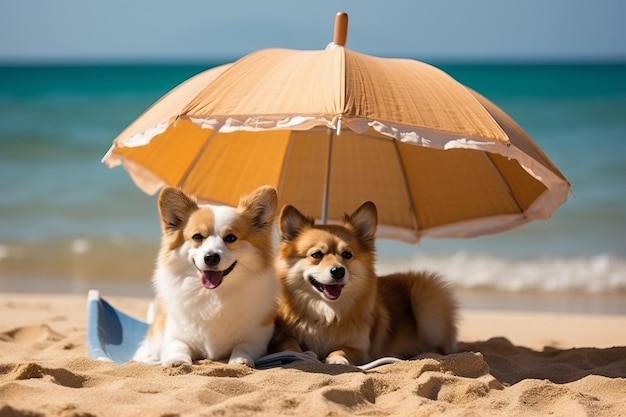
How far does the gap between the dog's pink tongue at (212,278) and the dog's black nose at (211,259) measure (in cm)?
11

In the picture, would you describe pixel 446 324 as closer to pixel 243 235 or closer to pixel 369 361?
pixel 369 361

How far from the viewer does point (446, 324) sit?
548 cm

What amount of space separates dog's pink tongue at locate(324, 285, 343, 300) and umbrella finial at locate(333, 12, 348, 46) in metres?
1.56

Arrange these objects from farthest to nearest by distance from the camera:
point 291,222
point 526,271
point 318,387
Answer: point 526,271, point 291,222, point 318,387

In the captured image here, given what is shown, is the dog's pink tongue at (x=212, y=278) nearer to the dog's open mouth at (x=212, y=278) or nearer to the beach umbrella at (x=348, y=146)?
the dog's open mouth at (x=212, y=278)

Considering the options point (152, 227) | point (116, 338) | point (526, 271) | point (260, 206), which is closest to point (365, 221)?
point (260, 206)

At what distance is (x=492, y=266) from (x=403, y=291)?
16.4 ft

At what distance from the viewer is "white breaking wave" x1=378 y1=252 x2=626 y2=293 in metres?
9.67

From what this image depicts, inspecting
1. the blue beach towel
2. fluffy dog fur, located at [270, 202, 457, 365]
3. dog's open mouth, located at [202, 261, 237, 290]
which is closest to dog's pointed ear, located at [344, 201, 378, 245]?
fluffy dog fur, located at [270, 202, 457, 365]

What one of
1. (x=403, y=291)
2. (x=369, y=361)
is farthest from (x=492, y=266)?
(x=369, y=361)

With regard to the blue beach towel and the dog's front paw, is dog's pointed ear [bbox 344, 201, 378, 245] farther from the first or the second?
the dog's front paw

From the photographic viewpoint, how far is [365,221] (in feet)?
16.3

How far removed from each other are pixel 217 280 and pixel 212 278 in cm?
3

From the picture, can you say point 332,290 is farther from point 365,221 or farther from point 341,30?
point 341,30
